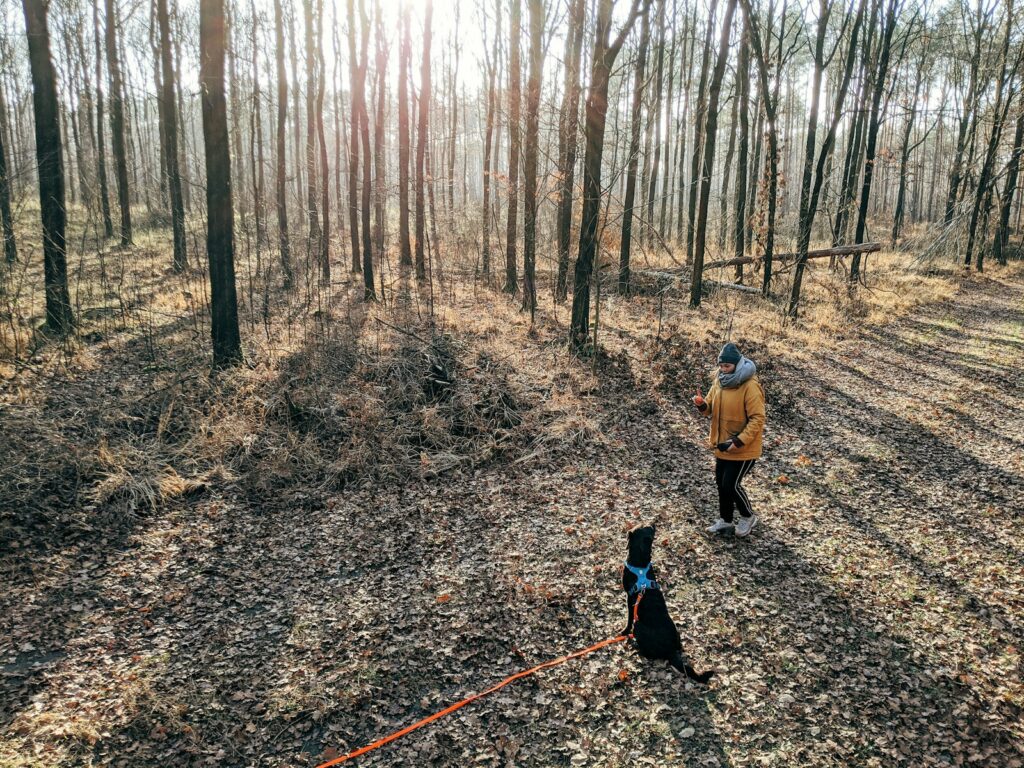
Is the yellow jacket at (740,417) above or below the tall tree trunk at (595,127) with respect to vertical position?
below

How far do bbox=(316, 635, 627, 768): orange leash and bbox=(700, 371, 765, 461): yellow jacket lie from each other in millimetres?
2042

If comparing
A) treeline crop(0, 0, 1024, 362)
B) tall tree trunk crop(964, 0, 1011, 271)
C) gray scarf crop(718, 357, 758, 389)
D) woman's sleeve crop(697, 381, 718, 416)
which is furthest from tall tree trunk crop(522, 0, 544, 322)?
tall tree trunk crop(964, 0, 1011, 271)

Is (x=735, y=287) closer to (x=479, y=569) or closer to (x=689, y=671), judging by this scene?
(x=479, y=569)

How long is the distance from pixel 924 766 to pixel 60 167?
1437cm

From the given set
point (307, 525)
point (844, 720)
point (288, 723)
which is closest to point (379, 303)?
point (307, 525)

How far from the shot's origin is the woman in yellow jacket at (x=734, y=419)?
17.3ft

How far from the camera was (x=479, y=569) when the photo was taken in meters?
5.39

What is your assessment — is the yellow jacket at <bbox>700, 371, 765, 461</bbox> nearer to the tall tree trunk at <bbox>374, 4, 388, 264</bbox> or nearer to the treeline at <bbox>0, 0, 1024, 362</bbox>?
the treeline at <bbox>0, 0, 1024, 362</bbox>

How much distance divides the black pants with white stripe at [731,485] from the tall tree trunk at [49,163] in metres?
10.9

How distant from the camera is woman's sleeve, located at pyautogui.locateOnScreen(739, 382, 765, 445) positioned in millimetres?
5254

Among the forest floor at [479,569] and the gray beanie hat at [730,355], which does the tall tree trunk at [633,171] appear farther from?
the gray beanie hat at [730,355]

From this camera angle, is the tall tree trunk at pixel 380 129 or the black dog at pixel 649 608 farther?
the tall tree trunk at pixel 380 129

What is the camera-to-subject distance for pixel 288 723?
3.70 metres

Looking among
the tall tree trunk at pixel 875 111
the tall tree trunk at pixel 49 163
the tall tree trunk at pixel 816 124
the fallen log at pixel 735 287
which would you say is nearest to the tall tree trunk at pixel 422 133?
the tall tree trunk at pixel 49 163
